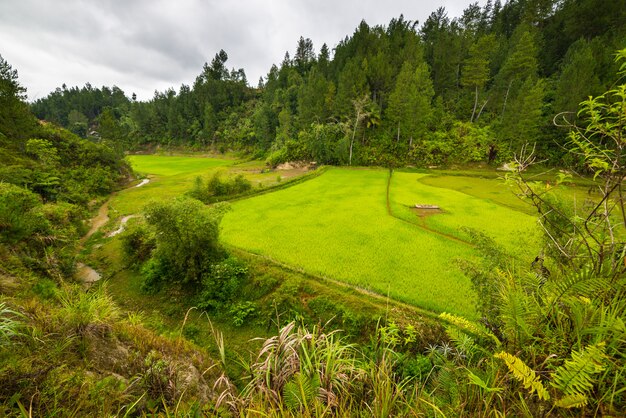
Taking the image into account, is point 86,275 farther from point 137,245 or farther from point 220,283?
point 220,283

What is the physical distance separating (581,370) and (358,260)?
31.1ft

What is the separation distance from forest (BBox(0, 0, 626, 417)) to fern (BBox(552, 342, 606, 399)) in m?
0.01

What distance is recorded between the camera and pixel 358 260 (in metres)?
11.0

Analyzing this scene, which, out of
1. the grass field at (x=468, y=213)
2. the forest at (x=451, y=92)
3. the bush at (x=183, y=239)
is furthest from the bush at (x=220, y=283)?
the forest at (x=451, y=92)

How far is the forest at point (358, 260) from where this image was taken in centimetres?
206

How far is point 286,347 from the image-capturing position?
8.57 feet

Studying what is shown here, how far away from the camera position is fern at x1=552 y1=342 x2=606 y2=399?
157 centimetres

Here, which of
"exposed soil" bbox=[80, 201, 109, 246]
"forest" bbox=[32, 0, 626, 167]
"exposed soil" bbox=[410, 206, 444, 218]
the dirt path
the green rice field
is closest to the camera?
the green rice field

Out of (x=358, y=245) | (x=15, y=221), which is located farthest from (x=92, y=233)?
(x=358, y=245)

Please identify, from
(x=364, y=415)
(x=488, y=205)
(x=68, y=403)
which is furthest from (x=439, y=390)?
(x=488, y=205)

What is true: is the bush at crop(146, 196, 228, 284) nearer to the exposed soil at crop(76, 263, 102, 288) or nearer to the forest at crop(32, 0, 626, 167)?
the exposed soil at crop(76, 263, 102, 288)

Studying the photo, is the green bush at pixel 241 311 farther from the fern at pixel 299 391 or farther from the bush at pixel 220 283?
the fern at pixel 299 391

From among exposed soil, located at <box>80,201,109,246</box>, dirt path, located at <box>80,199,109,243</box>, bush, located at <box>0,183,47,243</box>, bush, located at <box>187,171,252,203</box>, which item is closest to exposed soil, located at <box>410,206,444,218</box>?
bush, located at <box>187,171,252,203</box>

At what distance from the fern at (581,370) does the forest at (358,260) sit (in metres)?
0.01
